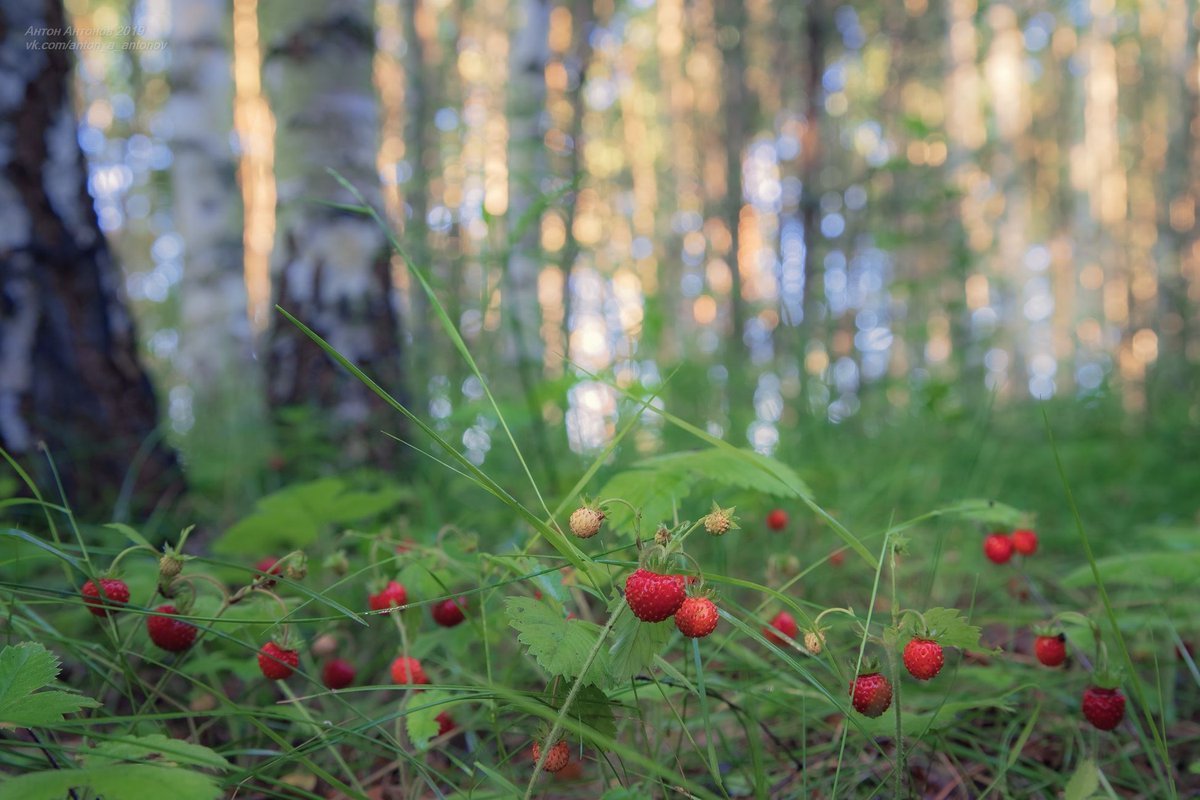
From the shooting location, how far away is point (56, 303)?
211cm

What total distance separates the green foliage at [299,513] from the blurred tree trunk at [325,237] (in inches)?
48.5

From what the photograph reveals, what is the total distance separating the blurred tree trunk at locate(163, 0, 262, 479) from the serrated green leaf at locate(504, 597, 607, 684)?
4.64 metres

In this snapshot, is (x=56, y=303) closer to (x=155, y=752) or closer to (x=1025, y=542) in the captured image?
(x=155, y=752)

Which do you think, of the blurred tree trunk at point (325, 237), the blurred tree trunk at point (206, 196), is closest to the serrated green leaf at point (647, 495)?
the blurred tree trunk at point (325, 237)

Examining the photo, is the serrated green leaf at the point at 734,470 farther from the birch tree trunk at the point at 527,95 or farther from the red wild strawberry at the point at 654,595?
the birch tree trunk at the point at 527,95

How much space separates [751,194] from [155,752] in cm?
1388

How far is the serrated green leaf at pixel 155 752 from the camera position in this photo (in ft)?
2.45

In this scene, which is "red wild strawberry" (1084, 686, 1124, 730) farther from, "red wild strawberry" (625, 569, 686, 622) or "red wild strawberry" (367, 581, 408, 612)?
"red wild strawberry" (367, 581, 408, 612)

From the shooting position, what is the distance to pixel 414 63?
398 inches

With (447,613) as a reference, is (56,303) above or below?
above

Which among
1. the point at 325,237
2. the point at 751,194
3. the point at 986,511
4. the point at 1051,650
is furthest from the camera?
the point at 751,194

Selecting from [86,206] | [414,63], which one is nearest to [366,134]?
[86,206]

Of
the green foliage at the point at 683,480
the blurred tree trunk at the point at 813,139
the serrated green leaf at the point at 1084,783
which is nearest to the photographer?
the serrated green leaf at the point at 1084,783

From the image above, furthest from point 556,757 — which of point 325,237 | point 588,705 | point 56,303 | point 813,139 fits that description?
point 813,139
